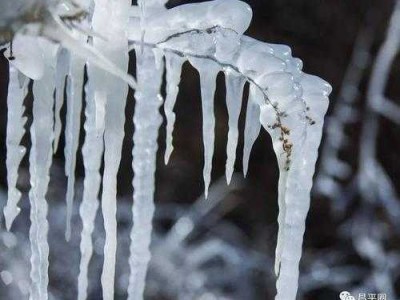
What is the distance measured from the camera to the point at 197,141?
2926 mm

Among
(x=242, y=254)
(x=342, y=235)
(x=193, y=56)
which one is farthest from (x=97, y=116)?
(x=342, y=235)

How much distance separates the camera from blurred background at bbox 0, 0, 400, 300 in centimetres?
284

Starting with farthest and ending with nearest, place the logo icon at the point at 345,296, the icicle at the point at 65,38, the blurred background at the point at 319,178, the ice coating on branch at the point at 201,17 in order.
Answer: the blurred background at the point at 319,178
the logo icon at the point at 345,296
the ice coating on branch at the point at 201,17
the icicle at the point at 65,38

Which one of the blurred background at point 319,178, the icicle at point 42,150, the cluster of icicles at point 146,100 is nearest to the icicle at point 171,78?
the cluster of icicles at point 146,100

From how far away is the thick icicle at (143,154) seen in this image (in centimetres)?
75

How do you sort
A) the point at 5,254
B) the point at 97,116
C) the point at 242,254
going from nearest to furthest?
the point at 97,116, the point at 5,254, the point at 242,254

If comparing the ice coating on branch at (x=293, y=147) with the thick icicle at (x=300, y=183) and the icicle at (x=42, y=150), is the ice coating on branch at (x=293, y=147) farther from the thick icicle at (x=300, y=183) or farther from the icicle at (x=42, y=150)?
the icicle at (x=42, y=150)

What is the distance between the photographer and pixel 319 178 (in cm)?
292

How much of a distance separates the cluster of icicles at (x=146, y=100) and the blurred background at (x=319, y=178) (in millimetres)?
1941

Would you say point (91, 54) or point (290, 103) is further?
point (290, 103)

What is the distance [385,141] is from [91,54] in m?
2.51

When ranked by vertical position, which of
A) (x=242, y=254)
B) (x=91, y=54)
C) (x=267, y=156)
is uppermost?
(x=91, y=54)

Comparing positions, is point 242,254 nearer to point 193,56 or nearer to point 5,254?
point 5,254

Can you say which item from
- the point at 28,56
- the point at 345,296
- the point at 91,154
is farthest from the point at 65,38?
the point at 345,296
